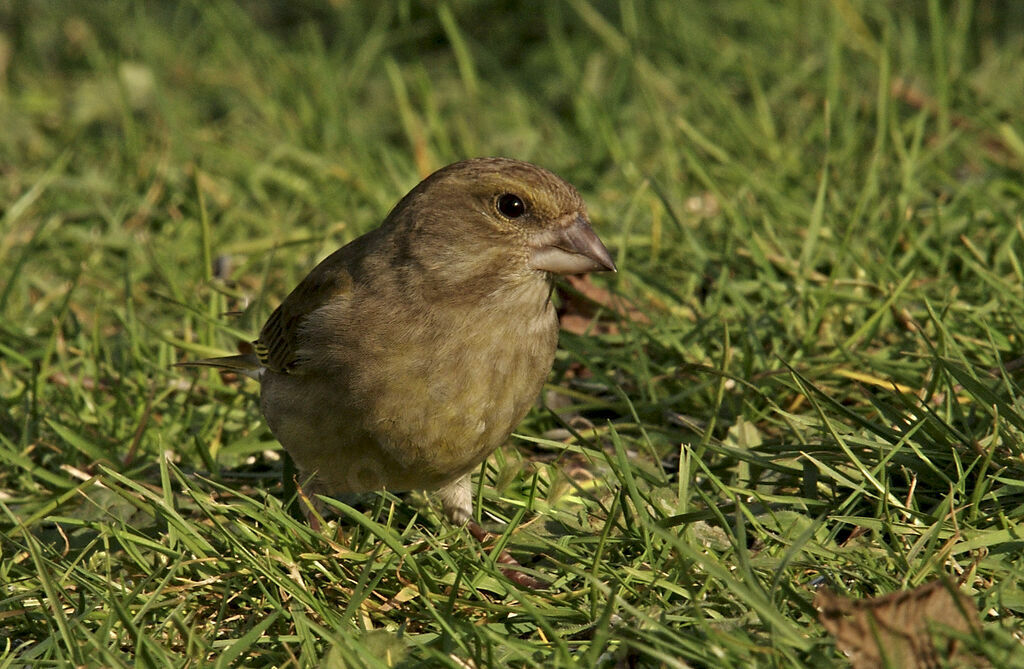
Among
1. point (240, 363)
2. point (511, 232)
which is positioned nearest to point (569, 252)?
point (511, 232)

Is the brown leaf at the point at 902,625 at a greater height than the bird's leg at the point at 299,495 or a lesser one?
greater

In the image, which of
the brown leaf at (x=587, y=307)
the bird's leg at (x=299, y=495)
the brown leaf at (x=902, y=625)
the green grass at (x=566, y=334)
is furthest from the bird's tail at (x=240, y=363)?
the brown leaf at (x=902, y=625)

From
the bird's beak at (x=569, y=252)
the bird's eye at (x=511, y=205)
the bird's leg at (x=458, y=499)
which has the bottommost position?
the bird's leg at (x=458, y=499)

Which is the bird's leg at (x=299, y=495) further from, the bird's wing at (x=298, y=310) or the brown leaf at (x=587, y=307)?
the brown leaf at (x=587, y=307)

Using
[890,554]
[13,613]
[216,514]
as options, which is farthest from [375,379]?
[890,554]

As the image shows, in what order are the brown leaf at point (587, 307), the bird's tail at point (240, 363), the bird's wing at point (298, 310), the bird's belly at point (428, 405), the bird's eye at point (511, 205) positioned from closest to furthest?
the bird's belly at point (428, 405)
the bird's eye at point (511, 205)
the bird's wing at point (298, 310)
the bird's tail at point (240, 363)
the brown leaf at point (587, 307)

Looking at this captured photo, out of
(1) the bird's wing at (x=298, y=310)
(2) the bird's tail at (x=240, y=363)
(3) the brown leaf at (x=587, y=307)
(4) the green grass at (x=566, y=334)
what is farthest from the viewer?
(3) the brown leaf at (x=587, y=307)
